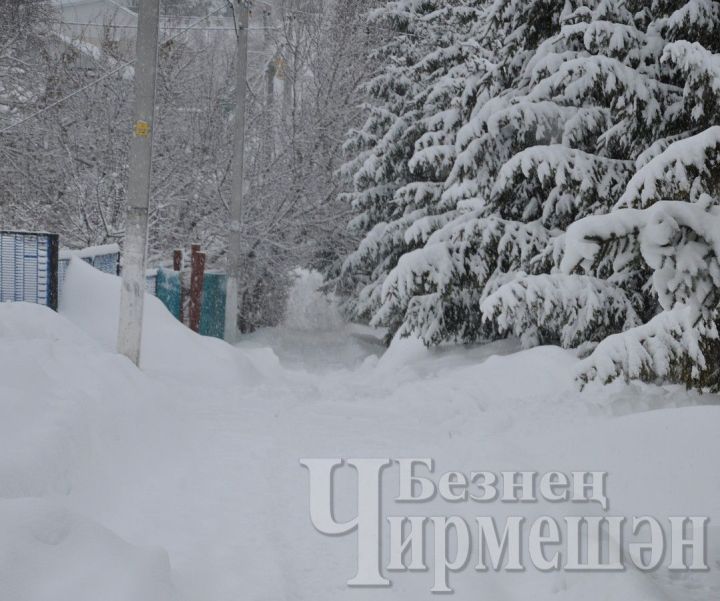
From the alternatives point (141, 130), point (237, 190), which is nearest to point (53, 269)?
point (141, 130)

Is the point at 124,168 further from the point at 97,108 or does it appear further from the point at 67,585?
the point at 67,585

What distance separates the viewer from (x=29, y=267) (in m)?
10.5

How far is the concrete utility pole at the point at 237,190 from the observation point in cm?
1728

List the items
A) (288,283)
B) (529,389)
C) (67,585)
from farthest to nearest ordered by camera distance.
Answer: (288,283) → (529,389) → (67,585)

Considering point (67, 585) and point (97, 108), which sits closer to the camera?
point (67, 585)

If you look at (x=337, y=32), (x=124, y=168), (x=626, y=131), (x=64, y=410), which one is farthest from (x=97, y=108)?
(x=64, y=410)

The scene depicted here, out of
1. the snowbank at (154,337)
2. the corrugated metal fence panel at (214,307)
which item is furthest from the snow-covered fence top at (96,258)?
the corrugated metal fence panel at (214,307)

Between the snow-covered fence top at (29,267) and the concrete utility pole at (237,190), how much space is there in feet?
22.2

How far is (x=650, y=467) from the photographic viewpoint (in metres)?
5.76

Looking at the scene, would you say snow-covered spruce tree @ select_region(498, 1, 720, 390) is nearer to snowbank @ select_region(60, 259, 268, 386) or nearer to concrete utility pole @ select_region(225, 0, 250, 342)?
snowbank @ select_region(60, 259, 268, 386)

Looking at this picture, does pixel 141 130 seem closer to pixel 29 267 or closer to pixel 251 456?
pixel 29 267

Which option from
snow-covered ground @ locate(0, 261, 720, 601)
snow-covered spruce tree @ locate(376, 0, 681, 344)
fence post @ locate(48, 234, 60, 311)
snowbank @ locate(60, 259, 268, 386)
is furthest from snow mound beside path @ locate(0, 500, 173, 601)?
fence post @ locate(48, 234, 60, 311)

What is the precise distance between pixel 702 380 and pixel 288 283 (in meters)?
18.2

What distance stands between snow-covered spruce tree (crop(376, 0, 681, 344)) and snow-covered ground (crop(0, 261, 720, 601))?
143cm
